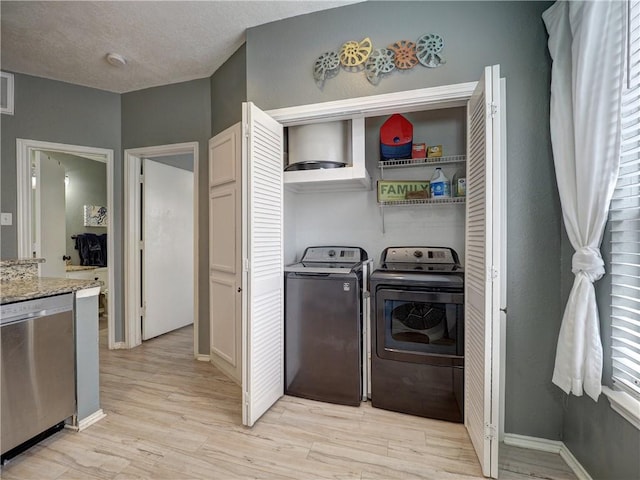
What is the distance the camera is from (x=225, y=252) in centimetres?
256

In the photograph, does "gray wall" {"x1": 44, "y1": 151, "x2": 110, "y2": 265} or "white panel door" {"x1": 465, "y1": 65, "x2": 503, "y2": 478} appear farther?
"gray wall" {"x1": 44, "y1": 151, "x2": 110, "y2": 265}

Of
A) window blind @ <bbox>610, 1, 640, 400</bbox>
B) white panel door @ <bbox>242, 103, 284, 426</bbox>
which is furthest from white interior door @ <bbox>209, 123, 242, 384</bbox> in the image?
window blind @ <bbox>610, 1, 640, 400</bbox>

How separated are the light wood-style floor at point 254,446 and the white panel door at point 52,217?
2.40 meters

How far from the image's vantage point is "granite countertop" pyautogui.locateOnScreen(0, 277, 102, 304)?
1.57 meters

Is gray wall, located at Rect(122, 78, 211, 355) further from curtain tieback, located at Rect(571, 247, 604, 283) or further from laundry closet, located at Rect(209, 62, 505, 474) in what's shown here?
curtain tieback, located at Rect(571, 247, 604, 283)

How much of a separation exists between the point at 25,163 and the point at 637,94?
436 cm

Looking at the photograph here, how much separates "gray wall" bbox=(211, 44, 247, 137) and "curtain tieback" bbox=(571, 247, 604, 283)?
→ 2.40m

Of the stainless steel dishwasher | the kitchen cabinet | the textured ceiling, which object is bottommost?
the stainless steel dishwasher

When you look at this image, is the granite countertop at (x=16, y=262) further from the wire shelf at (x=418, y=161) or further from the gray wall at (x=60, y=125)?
the wire shelf at (x=418, y=161)

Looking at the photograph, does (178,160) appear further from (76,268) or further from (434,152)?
(434,152)

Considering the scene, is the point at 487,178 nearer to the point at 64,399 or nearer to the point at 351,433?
the point at 351,433

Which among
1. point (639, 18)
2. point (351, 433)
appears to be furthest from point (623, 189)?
point (351, 433)

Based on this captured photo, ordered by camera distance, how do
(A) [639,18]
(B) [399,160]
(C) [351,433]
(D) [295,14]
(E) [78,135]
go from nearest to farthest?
1. (A) [639,18]
2. (C) [351,433]
3. (D) [295,14]
4. (B) [399,160]
5. (E) [78,135]

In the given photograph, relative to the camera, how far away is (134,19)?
2123 millimetres
